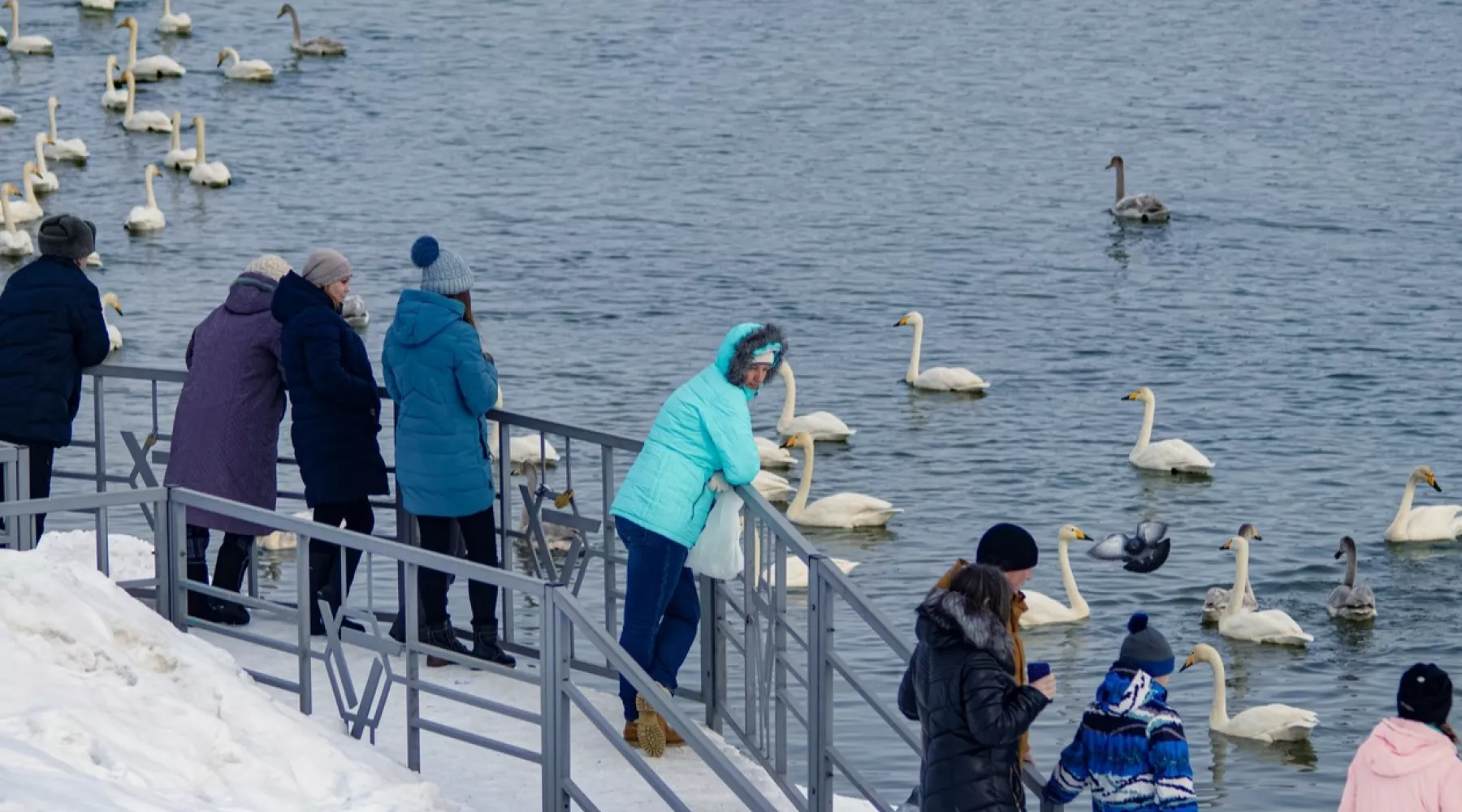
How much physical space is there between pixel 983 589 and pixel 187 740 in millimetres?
2331

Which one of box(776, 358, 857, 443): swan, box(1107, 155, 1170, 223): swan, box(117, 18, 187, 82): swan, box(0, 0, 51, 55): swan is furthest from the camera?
box(0, 0, 51, 55): swan

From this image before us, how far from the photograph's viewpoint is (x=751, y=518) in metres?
8.65

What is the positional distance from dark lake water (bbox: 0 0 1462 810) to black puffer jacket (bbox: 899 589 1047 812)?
22.7 ft

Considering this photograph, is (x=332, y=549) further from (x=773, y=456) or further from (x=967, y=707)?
(x=773, y=456)

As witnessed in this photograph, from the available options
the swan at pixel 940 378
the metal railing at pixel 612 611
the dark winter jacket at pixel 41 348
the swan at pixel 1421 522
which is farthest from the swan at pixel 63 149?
the dark winter jacket at pixel 41 348

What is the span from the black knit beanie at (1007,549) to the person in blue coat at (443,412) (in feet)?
8.05

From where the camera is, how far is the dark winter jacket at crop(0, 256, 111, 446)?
9.76 m

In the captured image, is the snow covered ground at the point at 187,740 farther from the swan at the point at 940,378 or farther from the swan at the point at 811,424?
the swan at the point at 940,378

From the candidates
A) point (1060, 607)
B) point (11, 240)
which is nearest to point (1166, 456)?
point (1060, 607)

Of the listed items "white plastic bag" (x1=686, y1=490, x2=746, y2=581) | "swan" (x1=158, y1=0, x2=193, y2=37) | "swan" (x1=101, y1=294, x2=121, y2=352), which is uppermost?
"swan" (x1=158, y1=0, x2=193, y2=37)

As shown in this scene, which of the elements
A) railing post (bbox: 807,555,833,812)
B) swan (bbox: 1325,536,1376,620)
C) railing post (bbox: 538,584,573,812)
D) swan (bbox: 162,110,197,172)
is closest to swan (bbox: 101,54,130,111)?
swan (bbox: 162,110,197,172)

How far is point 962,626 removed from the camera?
267 inches

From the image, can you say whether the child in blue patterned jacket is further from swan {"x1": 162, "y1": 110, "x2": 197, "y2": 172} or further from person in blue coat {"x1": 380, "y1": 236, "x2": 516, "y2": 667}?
swan {"x1": 162, "y1": 110, "x2": 197, "y2": 172}

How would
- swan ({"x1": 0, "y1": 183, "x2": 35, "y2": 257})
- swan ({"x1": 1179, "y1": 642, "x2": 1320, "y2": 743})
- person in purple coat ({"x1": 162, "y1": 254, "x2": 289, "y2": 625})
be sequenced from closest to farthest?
person in purple coat ({"x1": 162, "y1": 254, "x2": 289, "y2": 625}) < swan ({"x1": 1179, "y1": 642, "x2": 1320, "y2": 743}) < swan ({"x1": 0, "y1": 183, "x2": 35, "y2": 257})
